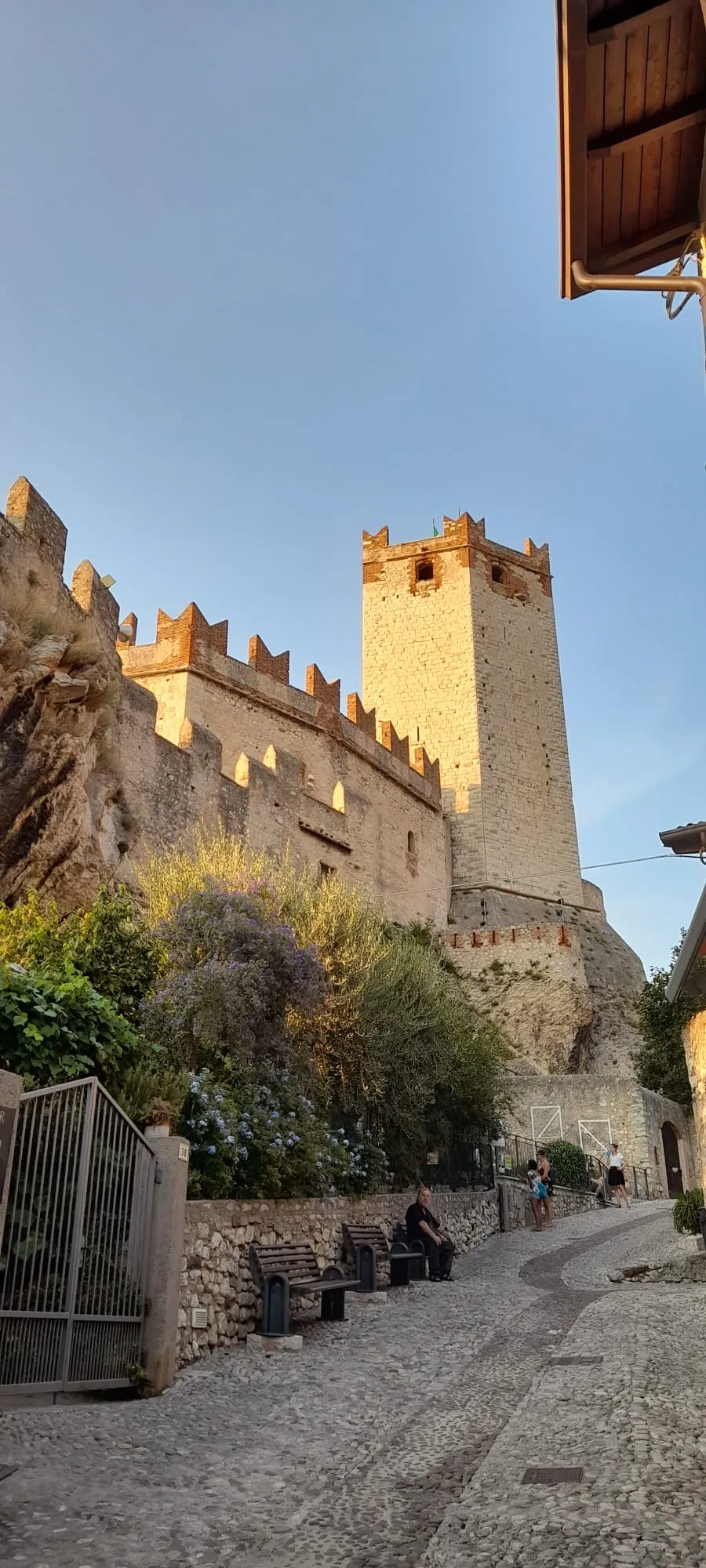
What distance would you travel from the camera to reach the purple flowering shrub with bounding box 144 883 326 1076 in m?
9.70

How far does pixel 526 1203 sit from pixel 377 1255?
8.13 m

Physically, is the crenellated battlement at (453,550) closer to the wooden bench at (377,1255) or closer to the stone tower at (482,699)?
the stone tower at (482,699)

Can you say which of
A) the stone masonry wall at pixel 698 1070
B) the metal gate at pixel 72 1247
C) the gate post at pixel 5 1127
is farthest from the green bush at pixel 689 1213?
the gate post at pixel 5 1127

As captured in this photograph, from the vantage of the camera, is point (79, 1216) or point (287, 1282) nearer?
point (79, 1216)

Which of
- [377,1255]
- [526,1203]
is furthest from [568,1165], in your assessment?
[377,1255]

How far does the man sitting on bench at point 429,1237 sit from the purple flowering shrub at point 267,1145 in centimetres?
54

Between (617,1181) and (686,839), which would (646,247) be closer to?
(686,839)

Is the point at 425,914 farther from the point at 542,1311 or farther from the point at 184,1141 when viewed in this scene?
the point at 184,1141

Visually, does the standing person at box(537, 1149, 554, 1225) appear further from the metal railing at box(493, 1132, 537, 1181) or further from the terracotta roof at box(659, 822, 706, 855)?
the terracotta roof at box(659, 822, 706, 855)

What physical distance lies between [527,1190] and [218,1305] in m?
11.3

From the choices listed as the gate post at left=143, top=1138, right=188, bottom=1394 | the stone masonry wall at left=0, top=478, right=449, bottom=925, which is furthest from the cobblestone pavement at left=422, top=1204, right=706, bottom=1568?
the stone masonry wall at left=0, top=478, right=449, bottom=925

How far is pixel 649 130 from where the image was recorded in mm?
5121

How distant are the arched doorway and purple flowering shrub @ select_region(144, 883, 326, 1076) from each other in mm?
15983

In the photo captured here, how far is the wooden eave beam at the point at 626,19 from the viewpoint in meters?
4.68
